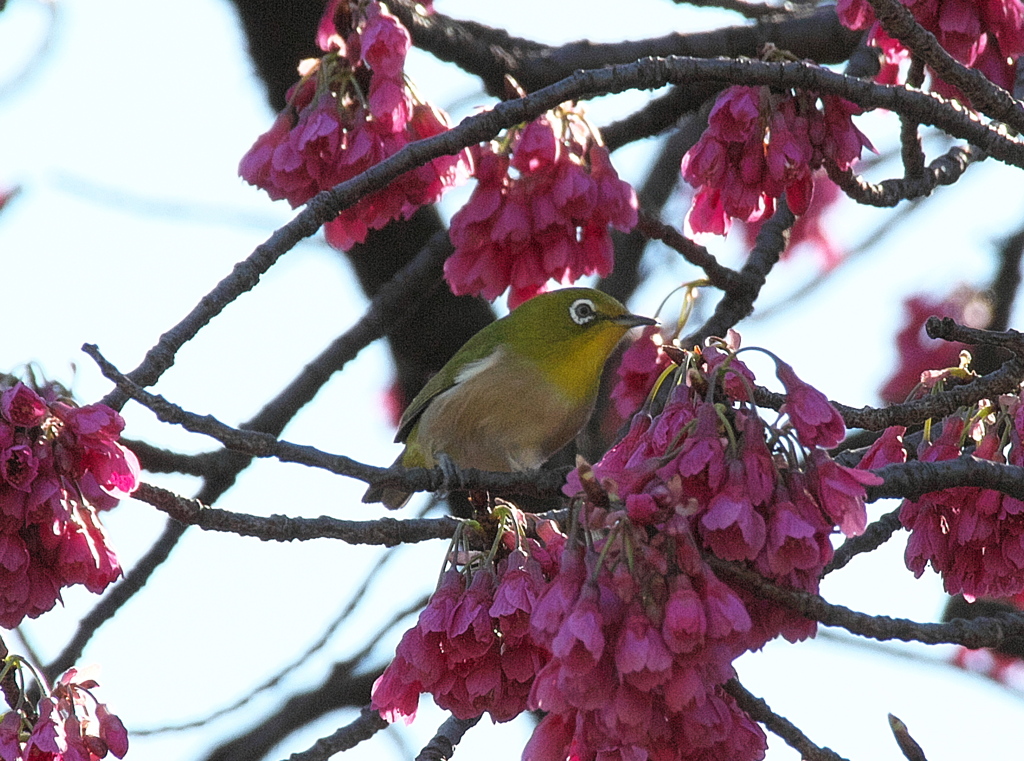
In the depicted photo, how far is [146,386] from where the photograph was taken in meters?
2.71

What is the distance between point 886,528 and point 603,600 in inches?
51.9

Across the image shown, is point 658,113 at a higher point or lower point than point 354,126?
higher

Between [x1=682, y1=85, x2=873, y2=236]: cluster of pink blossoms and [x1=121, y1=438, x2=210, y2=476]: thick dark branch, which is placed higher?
[x1=682, y1=85, x2=873, y2=236]: cluster of pink blossoms

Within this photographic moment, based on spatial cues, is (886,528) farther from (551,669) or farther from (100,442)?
(100,442)

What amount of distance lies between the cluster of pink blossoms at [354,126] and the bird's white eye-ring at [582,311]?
174 cm

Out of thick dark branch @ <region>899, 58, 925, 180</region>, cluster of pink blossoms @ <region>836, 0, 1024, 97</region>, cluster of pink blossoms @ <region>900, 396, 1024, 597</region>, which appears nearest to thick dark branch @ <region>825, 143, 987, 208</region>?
thick dark branch @ <region>899, 58, 925, 180</region>

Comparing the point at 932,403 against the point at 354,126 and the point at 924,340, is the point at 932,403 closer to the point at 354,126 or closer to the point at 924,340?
the point at 354,126

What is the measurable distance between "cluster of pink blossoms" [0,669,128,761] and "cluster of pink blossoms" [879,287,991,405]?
5.02 m

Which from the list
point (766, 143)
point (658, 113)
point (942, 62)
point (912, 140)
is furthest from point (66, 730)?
point (658, 113)

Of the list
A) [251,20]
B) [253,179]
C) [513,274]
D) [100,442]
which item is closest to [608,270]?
[513,274]

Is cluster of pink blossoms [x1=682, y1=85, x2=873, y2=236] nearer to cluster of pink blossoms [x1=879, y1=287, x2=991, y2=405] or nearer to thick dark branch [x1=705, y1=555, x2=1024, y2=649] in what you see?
thick dark branch [x1=705, y1=555, x2=1024, y2=649]

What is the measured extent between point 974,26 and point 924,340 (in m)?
4.23

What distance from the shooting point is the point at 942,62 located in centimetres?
284

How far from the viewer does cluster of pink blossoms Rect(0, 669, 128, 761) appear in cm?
275
